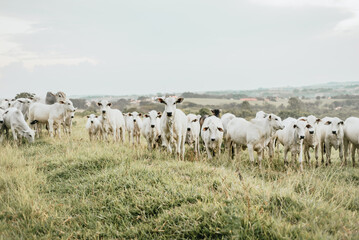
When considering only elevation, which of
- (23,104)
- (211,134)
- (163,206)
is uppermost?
(23,104)

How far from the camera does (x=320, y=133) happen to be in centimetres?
1242

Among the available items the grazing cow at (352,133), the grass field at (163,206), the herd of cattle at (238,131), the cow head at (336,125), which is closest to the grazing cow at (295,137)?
the herd of cattle at (238,131)

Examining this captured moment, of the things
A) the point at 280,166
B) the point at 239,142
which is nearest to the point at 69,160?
the point at 239,142

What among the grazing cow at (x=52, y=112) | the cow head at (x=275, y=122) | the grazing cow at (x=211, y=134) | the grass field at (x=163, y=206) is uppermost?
the grazing cow at (x=52, y=112)

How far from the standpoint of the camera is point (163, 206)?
5215 millimetres

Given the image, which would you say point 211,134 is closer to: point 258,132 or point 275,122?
point 258,132

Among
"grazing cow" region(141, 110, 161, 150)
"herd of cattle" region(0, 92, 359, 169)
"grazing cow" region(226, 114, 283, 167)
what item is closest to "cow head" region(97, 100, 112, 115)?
"herd of cattle" region(0, 92, 359, 169)

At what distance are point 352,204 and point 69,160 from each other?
8171 mm

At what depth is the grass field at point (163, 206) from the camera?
4.20 m

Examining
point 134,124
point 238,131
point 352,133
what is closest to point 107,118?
point 134,124

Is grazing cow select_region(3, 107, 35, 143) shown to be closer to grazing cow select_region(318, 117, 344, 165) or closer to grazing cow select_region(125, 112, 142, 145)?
grazing cow select_region(125, 112, 142, 145)

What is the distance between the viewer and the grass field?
13.8 ft

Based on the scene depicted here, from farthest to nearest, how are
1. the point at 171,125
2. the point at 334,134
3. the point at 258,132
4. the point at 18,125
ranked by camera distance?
the point at 18,125
the point at 334,134
the point at 258,132
the point at 171,125

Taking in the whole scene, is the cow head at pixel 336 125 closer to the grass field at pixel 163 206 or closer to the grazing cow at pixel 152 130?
the grass field at pixel 163 206
